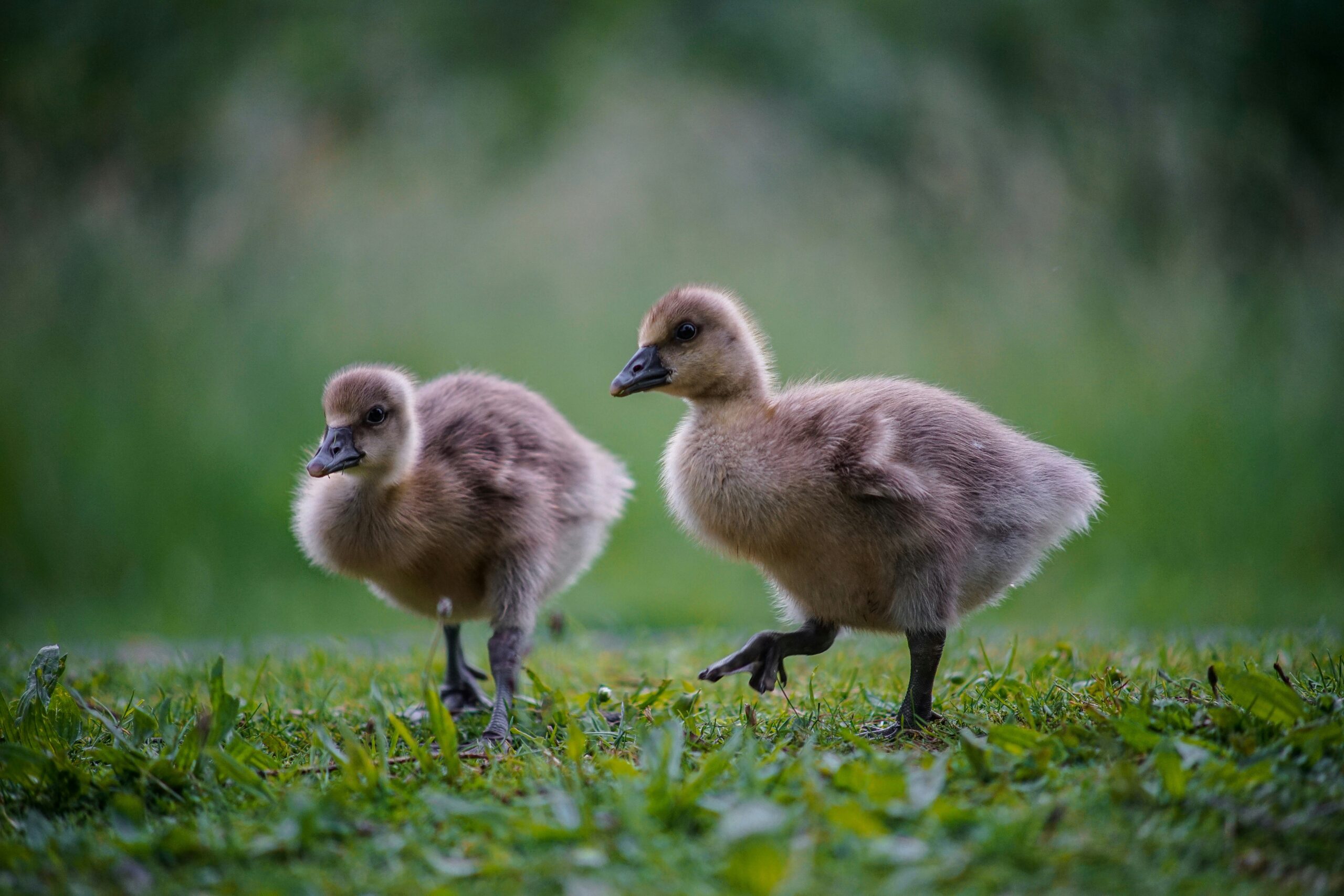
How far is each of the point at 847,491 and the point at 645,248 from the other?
8121mm

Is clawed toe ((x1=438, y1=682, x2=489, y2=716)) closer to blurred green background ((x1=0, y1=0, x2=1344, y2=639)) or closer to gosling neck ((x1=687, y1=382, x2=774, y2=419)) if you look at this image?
gosling neck ((x1=687, y1=382, x2=774, y2=419))

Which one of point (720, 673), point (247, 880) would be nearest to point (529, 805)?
point (247, 880)

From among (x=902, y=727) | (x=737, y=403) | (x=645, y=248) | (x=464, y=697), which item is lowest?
(x=464, y=697)

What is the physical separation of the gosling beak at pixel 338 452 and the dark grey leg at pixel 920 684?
2034mm

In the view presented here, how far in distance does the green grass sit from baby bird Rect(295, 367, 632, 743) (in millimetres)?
484

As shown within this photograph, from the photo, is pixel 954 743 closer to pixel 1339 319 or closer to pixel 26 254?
pixel 1339 319

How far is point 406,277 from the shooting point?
11.0m

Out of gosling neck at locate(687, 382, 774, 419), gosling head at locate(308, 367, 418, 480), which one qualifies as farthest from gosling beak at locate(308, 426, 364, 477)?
gosling neck at locate(687, 382, 774, 419)

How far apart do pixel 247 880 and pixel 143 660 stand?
12.4 feet

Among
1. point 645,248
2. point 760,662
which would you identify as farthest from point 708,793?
point 645,248

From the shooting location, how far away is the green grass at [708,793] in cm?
233

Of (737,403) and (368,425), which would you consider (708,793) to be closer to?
(737,403)

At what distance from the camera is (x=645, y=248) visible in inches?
445

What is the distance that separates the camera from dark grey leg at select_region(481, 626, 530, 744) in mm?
3771
